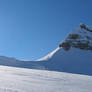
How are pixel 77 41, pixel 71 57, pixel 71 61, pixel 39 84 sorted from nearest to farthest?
pixel 39 84
pixel 71 61
pixel 71 57
pixel 77 41

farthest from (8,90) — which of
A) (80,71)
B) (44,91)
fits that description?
(80,71)

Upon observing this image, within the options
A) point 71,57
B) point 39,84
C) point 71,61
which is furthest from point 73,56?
point 39,84

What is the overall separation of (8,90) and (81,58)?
28.9 m

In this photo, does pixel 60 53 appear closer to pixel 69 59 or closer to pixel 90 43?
pixel 69 59

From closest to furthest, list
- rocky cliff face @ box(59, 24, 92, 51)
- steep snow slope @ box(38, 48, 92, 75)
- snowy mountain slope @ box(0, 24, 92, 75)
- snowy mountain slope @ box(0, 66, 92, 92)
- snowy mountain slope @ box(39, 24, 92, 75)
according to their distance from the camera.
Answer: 1. snowy mountain slope @ box(0, 66, 92, 92)
2. snowy mountain slope @ box(0, 24, 92, 75)
3. steep snow slope @ box(38, 48, 92, 75)
4. snowy mountain slope @ box(39, 24, 92, 75)
5. rocky cliff face @ box(59, 24, 92, 51)

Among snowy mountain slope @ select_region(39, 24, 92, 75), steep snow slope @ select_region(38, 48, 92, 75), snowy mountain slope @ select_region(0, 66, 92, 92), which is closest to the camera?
snowy mountain slope @ select_region(0, 66, 92, 92)

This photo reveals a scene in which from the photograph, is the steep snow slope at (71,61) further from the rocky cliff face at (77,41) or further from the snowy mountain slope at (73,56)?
the rocky cliff face at (77,41)

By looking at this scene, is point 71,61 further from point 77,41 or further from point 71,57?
point 77,41

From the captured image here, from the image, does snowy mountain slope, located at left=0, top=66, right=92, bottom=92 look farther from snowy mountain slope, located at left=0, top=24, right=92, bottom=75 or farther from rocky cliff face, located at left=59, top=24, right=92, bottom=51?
rocky cliff face, located at left=59, top=24, right=92, bottom=51

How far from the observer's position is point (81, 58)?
29609 mm

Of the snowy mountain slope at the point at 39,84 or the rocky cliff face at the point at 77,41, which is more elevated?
the rocky cliff face at the point at 77,41

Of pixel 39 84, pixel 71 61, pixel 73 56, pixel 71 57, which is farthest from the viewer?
pixel 73 56

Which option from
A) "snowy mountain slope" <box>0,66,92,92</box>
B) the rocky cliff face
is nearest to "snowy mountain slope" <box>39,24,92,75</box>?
the rocky cliff face

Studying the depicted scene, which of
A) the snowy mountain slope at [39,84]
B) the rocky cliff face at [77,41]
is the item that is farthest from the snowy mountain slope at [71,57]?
the snowy mountain slope at [39,84]
